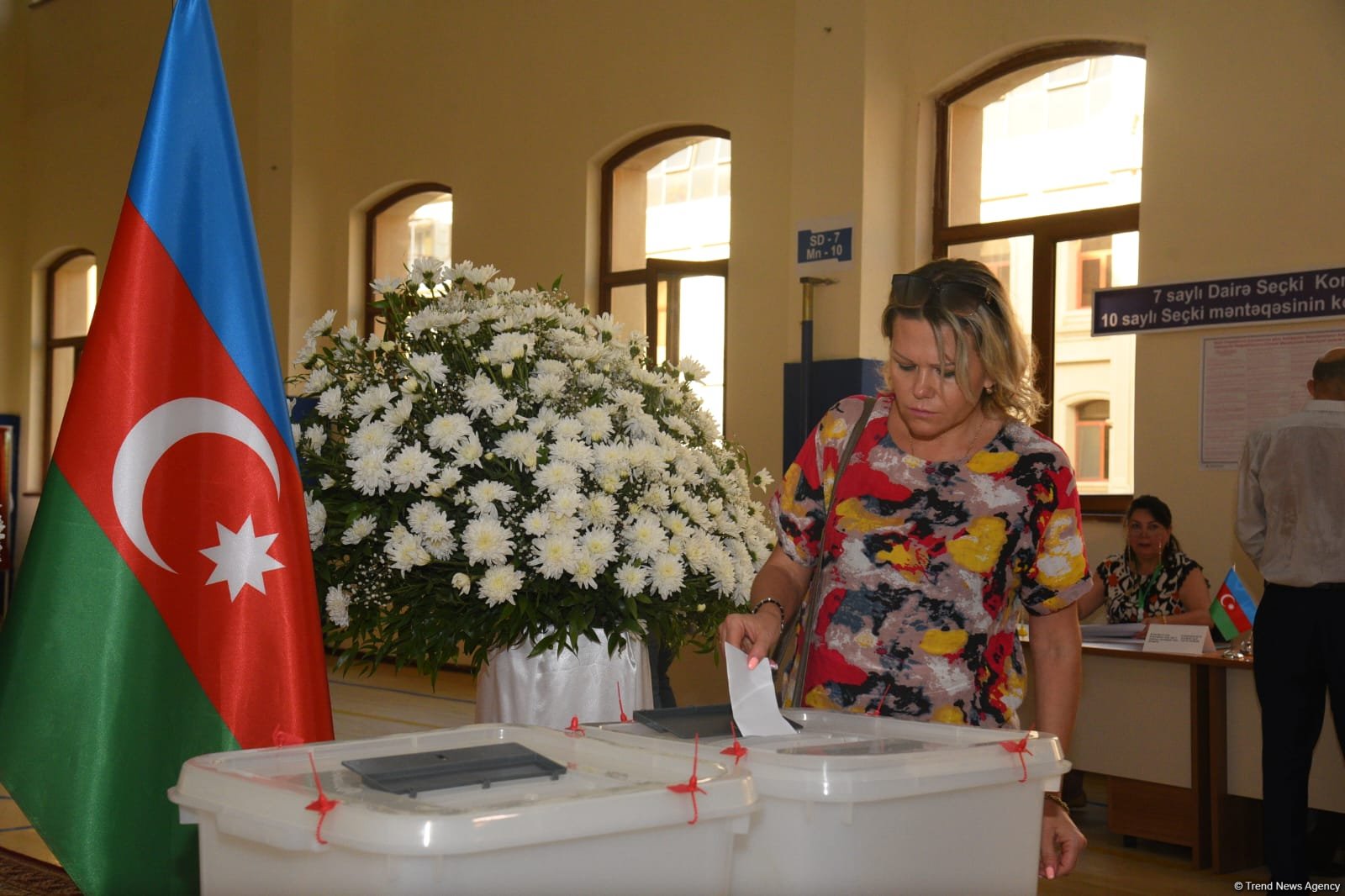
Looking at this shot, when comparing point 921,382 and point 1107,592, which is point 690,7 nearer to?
point 1107,592

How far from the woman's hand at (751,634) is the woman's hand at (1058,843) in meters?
0.39

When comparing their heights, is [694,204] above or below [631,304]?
above

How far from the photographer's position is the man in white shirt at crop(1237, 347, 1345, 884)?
4.01m

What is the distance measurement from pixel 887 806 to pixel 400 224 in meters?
8.98

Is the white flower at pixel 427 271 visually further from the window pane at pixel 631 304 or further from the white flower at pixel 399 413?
the window pane at pixel 631 304

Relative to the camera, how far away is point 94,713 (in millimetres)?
1857

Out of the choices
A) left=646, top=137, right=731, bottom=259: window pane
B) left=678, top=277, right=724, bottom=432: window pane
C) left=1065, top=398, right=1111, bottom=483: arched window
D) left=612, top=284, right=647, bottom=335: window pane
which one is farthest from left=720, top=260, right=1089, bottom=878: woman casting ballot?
left=612, top=284, right=647, bottom=335: window pane

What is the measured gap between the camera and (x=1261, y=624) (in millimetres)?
4160

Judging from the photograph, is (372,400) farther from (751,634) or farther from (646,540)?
(751,634)

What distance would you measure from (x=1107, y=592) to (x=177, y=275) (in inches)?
179

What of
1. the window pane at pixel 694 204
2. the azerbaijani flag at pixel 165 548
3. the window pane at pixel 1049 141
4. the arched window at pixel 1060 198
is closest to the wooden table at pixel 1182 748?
the arched window at pixel 1060 198

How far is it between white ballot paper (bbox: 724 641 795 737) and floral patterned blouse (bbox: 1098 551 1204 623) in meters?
4.39

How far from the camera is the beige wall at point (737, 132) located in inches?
224

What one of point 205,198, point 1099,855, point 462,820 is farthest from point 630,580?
point 1099,855
